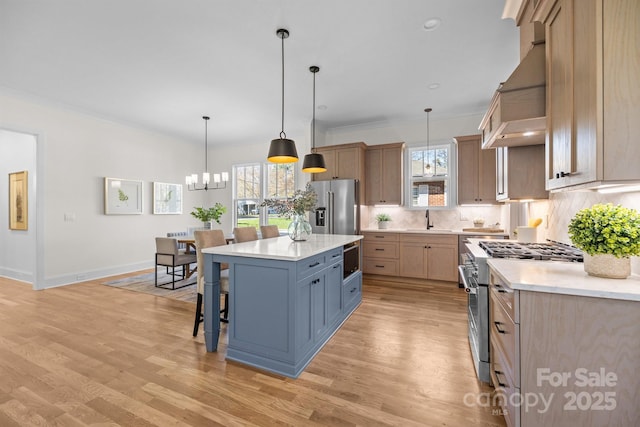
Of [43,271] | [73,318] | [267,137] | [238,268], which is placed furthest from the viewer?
[267,137]

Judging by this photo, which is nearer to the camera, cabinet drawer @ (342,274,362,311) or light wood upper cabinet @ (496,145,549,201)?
light wood upper cabinet @ (496,145,549,201)

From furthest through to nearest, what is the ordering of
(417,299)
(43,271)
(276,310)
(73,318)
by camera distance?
(43,271)
(417,299)
(73,318)
(276,310)

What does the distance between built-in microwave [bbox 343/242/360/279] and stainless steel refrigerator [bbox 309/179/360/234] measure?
1257mm

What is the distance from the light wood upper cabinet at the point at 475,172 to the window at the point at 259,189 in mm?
3409

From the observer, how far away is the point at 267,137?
21.2ft

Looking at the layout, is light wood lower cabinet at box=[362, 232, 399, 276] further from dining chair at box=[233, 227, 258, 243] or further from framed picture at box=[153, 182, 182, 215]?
framed picture at box=[153, 182, 182, 215]

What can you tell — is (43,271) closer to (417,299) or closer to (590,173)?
(417,299)

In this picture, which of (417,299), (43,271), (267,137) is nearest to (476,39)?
(417,299)

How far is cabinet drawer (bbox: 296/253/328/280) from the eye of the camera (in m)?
2.08

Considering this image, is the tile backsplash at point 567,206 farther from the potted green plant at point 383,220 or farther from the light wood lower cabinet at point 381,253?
the potted green plant at point 383,220

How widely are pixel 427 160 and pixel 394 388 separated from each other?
4186 mm

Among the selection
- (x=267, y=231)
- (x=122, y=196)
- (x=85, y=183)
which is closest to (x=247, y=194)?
(x=122, y=196)

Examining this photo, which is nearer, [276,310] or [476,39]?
[276,310]

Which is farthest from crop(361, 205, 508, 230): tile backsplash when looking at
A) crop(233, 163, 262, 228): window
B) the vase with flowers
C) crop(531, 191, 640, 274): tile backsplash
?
crop(233, 163, 262, 228): window
